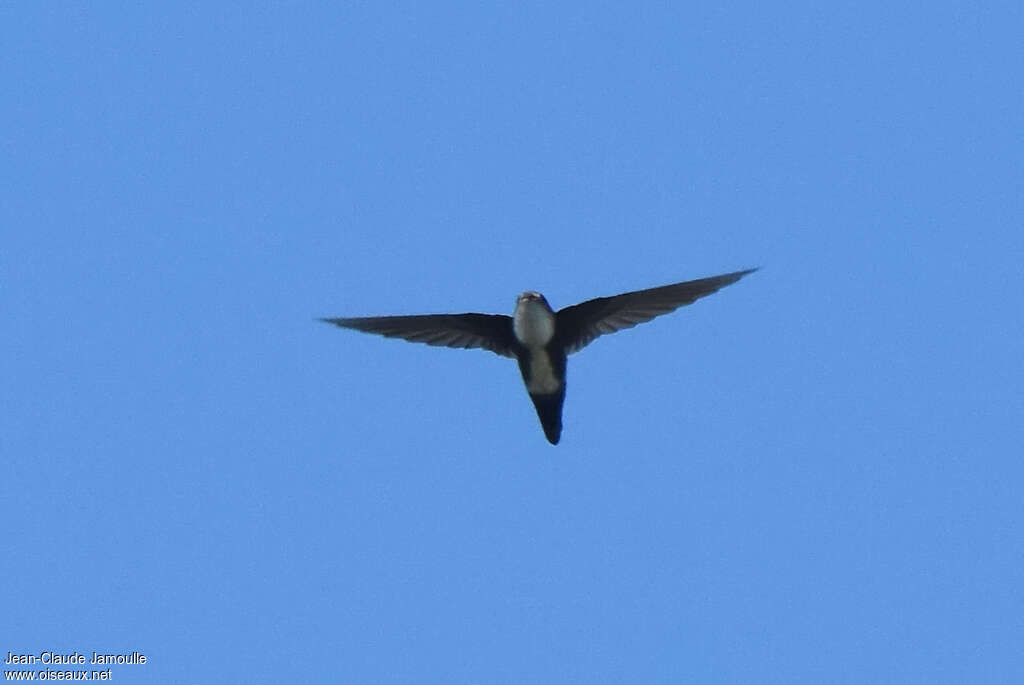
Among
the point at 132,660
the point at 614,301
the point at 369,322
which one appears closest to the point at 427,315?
the point at 369,322

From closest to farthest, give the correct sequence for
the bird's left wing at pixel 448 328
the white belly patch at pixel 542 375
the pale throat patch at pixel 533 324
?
the pale throat patch at pixel 533 324, the white belly patch at pixel 542 375, the bird's left wing at pixel 448 328

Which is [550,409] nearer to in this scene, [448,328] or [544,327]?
[544,327]

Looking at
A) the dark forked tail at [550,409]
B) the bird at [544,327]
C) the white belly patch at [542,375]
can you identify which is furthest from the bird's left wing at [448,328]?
the dark forked tail at [550,409]

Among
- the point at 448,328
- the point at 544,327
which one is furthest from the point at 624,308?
the point at 448,328

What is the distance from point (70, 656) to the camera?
552 inches

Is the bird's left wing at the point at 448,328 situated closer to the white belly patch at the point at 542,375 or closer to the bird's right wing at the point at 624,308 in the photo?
the white belly patch at the point at 542,375

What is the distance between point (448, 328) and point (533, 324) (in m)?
0.82

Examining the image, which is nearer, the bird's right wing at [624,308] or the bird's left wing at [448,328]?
the bird's right wing at [624,308]

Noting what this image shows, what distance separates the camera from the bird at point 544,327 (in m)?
15.5

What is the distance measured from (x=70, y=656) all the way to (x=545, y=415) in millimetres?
4088

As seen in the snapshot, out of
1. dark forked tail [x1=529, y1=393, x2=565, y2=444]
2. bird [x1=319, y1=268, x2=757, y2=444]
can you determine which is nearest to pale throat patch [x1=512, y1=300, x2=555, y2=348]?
bird [x1=319, y1=268, x2=757, y2=444]

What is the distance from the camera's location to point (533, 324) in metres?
15.5

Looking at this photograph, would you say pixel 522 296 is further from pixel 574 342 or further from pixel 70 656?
pixel 70 656

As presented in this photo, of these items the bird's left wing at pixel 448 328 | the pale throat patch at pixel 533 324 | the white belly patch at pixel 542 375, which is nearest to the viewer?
the pale throat patch at pixel 533 324
